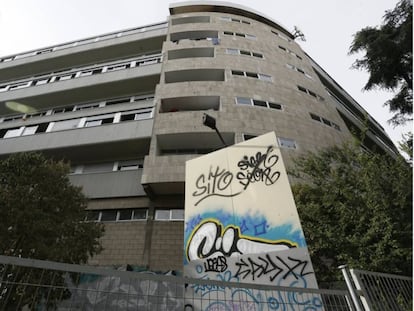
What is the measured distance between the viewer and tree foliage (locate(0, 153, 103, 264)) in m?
7.02

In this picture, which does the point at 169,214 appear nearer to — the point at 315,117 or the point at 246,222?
the point at 246,222

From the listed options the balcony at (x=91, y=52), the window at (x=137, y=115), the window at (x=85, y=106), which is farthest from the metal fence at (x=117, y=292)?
the balcony at (x=91, y=52)

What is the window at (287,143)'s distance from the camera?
1314 cm

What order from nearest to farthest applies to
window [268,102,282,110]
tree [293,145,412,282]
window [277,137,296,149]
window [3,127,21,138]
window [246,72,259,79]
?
1. tree [293,145,412,282]
2. window [277,137,296,149]
3. window [268,102,282,110]
4. window [3,127,21,138]
5. window [246,72,259,79]

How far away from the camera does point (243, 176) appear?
6.60m

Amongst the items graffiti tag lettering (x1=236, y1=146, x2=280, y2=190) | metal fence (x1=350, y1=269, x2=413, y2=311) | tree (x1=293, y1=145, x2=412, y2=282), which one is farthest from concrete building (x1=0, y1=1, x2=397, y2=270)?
metal fence (x1=350, y1=269, x2=413, y2=311)

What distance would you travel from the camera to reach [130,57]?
23078 millimetres

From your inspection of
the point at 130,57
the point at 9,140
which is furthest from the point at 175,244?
the point at 130,57

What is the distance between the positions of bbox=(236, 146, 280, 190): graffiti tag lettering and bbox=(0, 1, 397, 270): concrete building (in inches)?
212

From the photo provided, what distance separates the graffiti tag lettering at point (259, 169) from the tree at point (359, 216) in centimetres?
288

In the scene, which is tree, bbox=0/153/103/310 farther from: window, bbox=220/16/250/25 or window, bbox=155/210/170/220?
window, bbox=220/16/250/25

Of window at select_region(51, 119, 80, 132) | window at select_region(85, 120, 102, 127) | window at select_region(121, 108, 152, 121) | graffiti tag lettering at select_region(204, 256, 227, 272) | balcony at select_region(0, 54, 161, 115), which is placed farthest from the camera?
balcony at select_region(0, 54, 161, 115)

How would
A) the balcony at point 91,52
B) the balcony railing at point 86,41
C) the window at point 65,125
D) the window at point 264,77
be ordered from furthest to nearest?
the balcony railing at point 86,41 < the balcony at point 91,52 < the window at point 264,77 < the window at point 65,125

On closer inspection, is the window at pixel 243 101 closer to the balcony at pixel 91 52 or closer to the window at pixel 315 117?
the window at pixel 315 117
